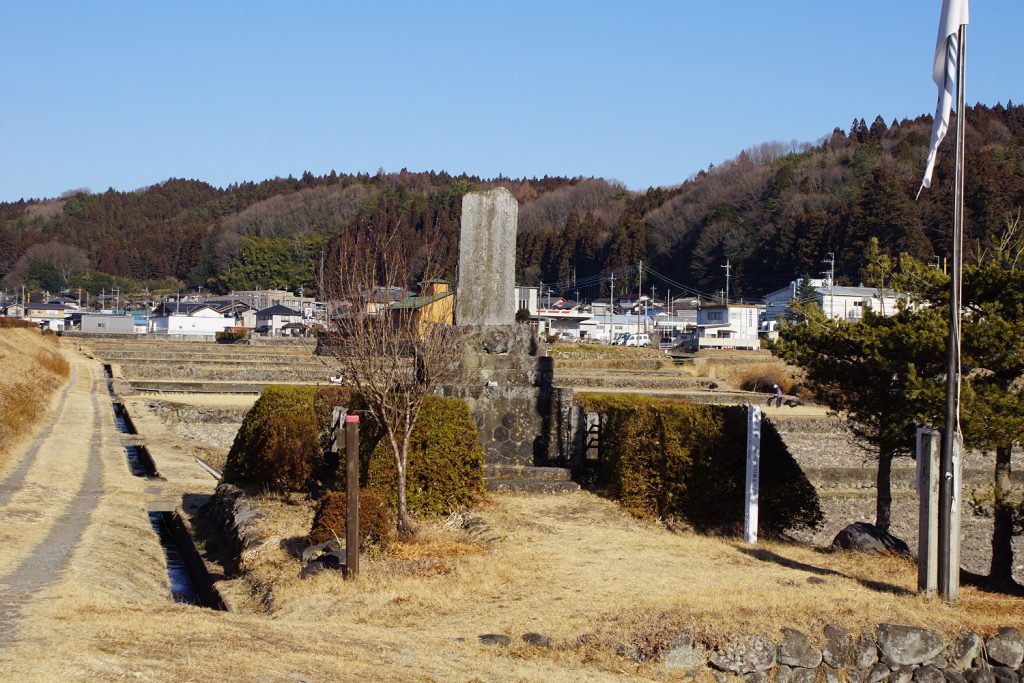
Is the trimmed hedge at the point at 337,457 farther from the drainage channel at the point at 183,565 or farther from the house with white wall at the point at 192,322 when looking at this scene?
the house with white wall at the point at 192,322

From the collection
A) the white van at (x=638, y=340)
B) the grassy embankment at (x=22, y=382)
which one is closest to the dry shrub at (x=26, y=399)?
the grassy embankment at (x=22, y=382)

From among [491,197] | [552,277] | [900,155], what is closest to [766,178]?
[900,155]

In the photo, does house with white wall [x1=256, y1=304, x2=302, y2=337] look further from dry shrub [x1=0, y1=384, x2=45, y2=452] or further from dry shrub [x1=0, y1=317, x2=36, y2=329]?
dry shrub [x1=0, y1=384, x2=45, y2=452]

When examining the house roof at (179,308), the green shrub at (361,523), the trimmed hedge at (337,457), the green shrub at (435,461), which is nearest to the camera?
the green shrub at (361,523)

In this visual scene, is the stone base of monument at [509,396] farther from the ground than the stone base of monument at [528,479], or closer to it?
farther from the ground

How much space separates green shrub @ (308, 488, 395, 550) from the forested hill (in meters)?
46.2

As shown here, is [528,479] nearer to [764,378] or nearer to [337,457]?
[337,457]

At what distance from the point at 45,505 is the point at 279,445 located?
2.66 meters

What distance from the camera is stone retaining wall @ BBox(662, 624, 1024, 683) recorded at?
6.42 m

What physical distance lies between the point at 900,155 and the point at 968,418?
3758 inches

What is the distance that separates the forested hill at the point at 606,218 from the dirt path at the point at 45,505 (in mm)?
37520

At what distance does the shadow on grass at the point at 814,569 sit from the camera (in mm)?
8062

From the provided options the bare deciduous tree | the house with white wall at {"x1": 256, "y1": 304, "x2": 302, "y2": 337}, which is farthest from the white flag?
the house with white wall at {"x1": 256, "y1": 304, "x2": 302, "y2": 337}

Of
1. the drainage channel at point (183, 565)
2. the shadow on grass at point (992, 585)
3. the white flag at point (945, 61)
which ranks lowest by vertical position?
the drainage channel at point (183, 565)
